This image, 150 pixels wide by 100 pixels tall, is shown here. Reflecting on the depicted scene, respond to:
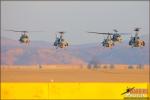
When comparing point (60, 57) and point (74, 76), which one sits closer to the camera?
point (74, 76)

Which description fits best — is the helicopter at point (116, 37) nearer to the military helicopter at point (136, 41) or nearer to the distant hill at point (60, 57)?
the military helicopter at point (136, 41)

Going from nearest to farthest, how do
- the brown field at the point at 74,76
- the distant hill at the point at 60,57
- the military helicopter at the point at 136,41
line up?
the military helicopter at the point at 136,41 → the brown field at the point at 74,76 → the distant hill at the point at 60,57

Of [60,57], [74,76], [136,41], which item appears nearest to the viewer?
[136,41]

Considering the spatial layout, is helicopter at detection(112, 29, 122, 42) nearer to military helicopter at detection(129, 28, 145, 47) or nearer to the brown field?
military helicopter at detection(129, 28, 145, 47)

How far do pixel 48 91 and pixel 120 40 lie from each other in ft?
24.9

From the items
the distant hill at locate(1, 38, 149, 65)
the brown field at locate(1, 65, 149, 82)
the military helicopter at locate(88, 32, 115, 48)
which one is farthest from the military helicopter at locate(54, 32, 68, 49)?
the distant hill at locate(1, 38, 149, 65)

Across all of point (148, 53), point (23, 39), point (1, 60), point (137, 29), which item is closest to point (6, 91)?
point (23, 39)

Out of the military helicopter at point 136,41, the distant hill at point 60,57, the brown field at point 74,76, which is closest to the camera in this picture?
the military helicopter at point 136,41

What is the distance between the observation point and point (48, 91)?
99.6ft

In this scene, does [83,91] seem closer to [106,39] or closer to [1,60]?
[106,39]

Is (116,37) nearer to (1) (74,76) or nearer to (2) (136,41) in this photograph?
(2) (136,41)

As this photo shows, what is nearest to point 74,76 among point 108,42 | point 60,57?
point 60,57

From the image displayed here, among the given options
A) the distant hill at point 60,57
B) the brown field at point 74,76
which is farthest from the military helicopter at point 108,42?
the distant hill at point 60,57

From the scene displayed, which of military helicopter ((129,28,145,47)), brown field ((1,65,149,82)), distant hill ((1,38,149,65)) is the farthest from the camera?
distant hill ((1,38,149,65))
